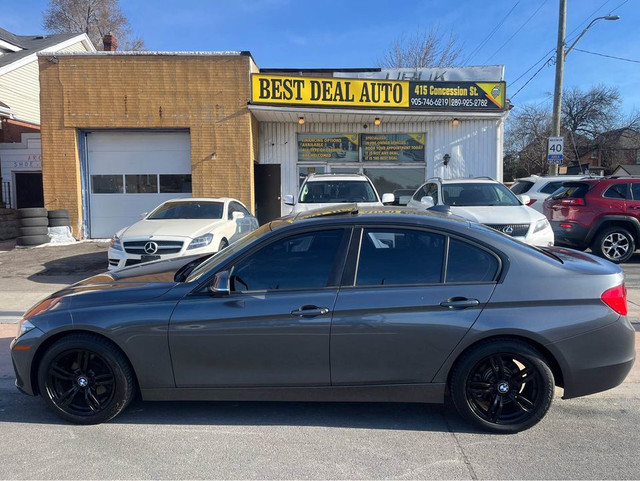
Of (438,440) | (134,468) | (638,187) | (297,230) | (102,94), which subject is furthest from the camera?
(102,94)

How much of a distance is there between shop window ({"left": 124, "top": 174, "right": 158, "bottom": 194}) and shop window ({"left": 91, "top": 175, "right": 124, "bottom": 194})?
9.1 inches

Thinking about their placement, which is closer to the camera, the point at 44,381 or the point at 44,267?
the point at 44,381

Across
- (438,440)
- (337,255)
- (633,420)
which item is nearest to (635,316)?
(633,420)

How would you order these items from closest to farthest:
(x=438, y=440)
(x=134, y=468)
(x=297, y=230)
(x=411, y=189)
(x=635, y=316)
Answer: (x=134, y=468) → (x=438, y=440) → (x=297, y=230) → (x=635, y=316) → (x=411, y=189)

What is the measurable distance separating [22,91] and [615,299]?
77.1 ft

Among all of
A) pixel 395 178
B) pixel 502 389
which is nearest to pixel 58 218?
pixel 395 178

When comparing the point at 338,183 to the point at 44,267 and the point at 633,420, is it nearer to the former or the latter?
the point at 44,267

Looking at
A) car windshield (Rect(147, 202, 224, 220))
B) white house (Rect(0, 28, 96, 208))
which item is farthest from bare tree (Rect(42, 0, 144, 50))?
car windshield (Rect(147, 202, 224, 220))

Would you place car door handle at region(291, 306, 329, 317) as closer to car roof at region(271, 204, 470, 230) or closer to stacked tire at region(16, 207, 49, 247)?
car roof at region(271, 204, 470, 230)

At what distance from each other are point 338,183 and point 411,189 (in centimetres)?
599

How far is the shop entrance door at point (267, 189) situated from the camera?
15.3m

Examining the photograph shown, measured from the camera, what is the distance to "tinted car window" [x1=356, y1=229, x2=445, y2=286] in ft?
11.3

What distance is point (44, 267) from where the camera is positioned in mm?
9992

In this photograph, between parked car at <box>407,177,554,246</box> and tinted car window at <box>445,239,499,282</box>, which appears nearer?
tinted car window at <box>445,239,499,282</box>
